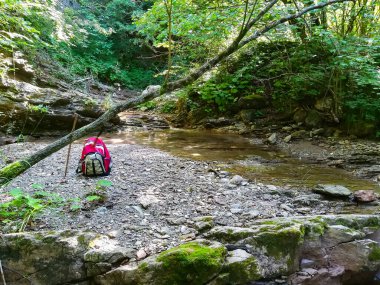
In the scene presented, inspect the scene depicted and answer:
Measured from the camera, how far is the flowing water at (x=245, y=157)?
215 inches

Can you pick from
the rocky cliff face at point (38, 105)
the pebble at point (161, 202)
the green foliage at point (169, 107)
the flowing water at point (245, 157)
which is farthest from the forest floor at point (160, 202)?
the green foliage at point (169, 107)

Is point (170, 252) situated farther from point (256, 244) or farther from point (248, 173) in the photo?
point (248, 173)

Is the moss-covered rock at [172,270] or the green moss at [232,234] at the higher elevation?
the green moss at [232,234]

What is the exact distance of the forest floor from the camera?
3623mm

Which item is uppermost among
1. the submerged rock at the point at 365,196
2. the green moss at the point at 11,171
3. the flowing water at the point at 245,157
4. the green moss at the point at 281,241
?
the green moss at the point at 11,171

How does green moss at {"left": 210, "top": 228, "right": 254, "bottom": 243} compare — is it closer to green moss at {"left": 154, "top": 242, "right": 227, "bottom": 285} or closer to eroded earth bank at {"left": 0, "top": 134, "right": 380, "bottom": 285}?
eroded earth bank at {"left": 0, "top": 134, "right": 380, "bottom": 285}

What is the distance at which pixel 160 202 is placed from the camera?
4301mm

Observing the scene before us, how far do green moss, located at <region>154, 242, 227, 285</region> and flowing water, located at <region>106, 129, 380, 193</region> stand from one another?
262cm

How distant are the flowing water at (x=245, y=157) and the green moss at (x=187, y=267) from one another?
8.60ft

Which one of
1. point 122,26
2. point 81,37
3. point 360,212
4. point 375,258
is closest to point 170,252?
point 375,258

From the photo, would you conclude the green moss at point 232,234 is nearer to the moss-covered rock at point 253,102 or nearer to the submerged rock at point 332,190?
the submerged rock at point 332,190

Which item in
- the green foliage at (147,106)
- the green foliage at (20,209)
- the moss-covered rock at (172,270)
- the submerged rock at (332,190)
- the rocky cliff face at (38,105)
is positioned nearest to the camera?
the moss-covered rock at (172,270)

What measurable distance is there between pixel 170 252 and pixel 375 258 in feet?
8.02

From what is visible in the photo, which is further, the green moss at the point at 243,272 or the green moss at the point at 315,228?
the green moss at the point at 315,228
